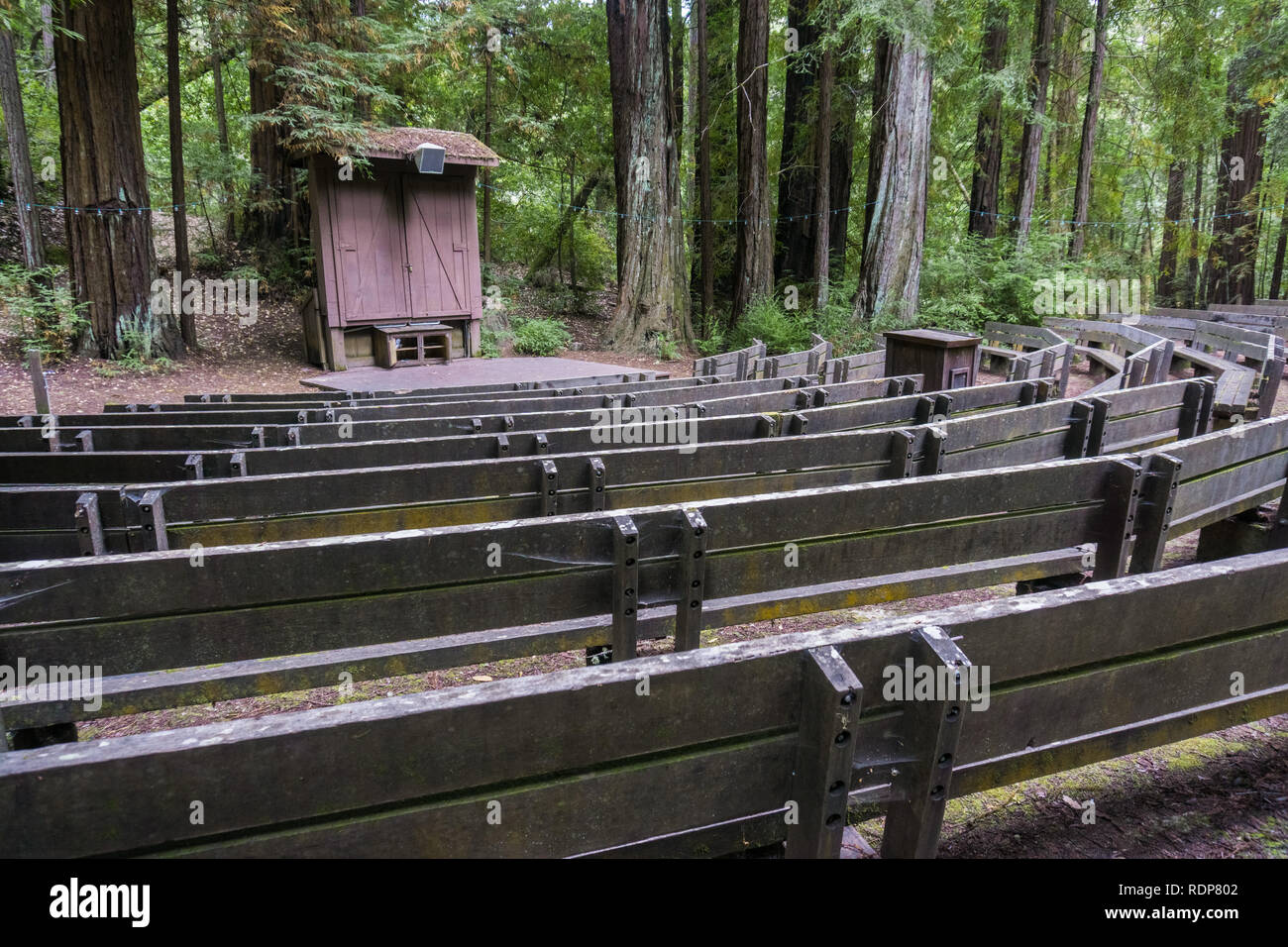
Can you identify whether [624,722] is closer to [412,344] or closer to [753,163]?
[412,344]

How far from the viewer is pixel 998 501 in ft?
10.6

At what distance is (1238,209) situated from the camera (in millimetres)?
24219

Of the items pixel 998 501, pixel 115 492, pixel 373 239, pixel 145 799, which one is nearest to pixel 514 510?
pixel 115 492

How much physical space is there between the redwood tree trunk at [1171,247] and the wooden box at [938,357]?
25.6 meters

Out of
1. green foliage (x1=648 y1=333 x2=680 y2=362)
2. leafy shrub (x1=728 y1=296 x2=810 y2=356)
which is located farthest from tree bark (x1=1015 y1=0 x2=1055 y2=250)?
green foliage (x1=648 y1=333 x2=680 y2=362)

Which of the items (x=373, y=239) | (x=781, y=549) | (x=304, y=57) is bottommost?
(x=781, y=549)

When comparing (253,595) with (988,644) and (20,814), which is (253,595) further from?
(988,644)

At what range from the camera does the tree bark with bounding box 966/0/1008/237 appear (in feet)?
66.3

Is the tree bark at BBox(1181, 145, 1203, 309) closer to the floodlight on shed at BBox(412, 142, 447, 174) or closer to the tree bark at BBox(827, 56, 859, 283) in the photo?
the tree bark at BBox(827, 56, 859, 283)

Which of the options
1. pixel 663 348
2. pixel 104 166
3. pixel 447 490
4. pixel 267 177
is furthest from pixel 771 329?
pixel 447 490

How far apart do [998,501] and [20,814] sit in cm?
315

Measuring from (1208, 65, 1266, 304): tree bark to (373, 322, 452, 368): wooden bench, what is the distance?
23.2m
